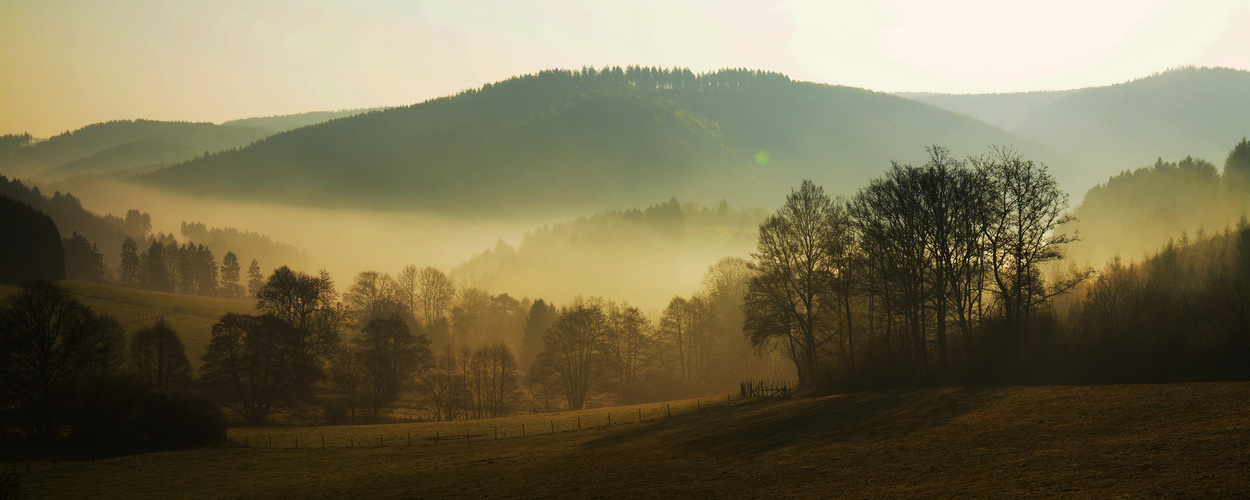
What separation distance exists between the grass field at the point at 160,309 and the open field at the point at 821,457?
4036 centimetres

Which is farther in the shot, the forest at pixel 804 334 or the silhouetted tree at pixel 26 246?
the silhouetted tree at pixel 26 246

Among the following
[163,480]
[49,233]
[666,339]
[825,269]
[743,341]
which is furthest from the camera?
[49,233]

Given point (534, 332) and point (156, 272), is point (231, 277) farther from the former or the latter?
point (534, 332)

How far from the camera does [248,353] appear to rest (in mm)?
61031

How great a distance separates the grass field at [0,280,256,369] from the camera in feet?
268

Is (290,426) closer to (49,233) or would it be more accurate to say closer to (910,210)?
(910,210)

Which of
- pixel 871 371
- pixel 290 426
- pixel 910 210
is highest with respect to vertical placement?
pixel 910 210

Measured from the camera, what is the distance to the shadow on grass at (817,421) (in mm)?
30156

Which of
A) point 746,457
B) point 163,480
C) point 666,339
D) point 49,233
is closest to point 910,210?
point 746,457

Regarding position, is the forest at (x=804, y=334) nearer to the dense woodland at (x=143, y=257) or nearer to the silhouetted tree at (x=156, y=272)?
the dense woodland at (x=143, y=257)

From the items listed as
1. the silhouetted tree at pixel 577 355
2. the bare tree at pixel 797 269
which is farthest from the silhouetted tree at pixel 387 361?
the bare tree at pixel 797 269

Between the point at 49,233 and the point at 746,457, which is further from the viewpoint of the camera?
the point at 49,233

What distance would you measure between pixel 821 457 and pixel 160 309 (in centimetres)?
10163

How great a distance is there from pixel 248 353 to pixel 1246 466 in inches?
2657
